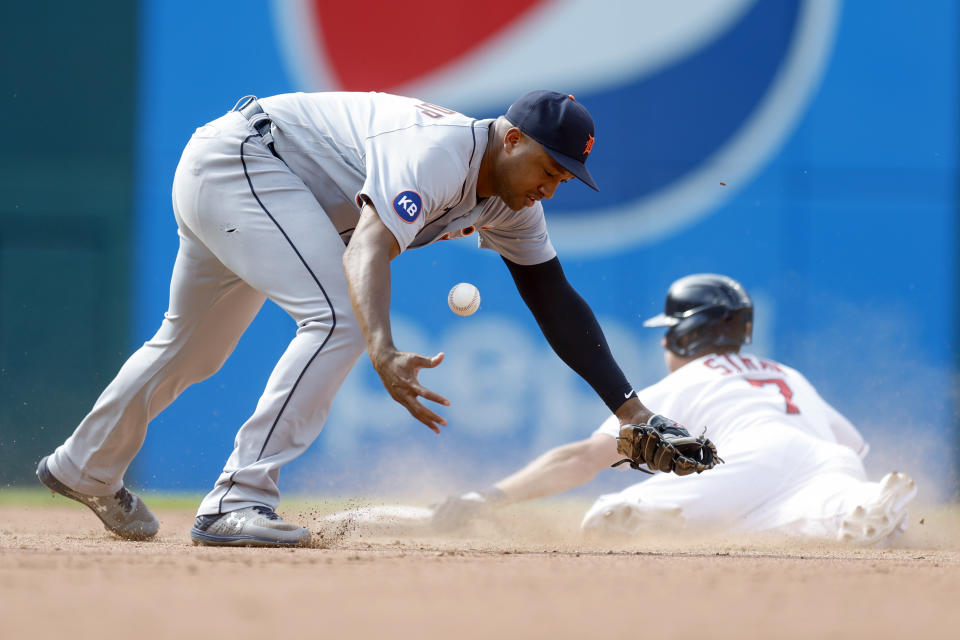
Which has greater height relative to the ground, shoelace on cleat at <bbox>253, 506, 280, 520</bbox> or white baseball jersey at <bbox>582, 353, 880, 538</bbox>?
shoelace on cleat at <bbox>253, 506, 280, 520</bbox>

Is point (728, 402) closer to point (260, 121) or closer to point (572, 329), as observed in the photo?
point (572, 329)

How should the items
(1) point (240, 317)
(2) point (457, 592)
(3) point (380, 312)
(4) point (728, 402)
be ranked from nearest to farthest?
(2) point (457, 592), (3) point (380, 312), (1) point (240, 317), (4) point (728, 402)

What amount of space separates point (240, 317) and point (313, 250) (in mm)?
575

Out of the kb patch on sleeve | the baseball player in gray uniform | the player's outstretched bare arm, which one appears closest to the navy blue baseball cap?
the baseball player in gray uniform

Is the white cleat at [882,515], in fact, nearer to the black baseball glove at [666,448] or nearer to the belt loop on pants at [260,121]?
the black baseball glove at [666,448]

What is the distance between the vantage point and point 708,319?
4.99 meters

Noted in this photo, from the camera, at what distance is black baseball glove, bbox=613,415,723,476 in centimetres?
332

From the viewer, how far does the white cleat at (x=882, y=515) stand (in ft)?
13.0

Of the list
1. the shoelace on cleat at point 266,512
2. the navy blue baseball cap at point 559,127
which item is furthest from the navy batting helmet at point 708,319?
the shoelace on cleat at point 266,512

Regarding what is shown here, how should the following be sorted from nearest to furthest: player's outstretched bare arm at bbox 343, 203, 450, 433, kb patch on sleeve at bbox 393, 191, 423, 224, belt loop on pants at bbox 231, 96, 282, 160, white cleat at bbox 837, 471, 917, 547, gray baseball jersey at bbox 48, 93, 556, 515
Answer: player's outstretched bare arm at bbox 343, 203, 450, 433, kb patch on sleeve at bbox 393, 191, 423, 224, gray baseball jersey at bbox 48, 93, 556, 515, belt loop on pants at bbox 231, 96, 282, 160, white cleat at bbox 837, 471, 917, 547

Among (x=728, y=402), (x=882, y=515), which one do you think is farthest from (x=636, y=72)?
(x=882, y=515)

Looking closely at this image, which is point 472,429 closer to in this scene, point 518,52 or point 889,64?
point 518,52

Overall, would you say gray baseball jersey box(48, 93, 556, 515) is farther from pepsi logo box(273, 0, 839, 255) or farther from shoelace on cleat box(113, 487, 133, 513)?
pepsi logo box(273, 0, 839, 255)

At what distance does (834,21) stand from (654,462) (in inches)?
177
